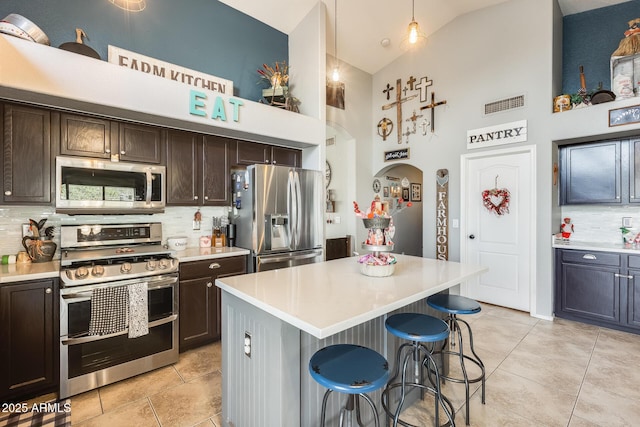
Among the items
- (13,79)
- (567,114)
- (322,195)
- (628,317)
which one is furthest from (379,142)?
(13,79)

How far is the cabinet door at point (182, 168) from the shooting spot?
10.1 ft

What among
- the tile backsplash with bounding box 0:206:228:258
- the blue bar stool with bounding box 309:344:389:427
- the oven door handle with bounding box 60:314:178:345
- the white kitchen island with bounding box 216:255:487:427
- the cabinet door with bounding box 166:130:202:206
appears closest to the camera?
the blue bar stool with bounding box 309:344:389:427

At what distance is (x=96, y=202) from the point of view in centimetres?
265

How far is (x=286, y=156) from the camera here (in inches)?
159

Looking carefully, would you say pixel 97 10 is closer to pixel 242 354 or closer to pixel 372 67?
pixel 242 354

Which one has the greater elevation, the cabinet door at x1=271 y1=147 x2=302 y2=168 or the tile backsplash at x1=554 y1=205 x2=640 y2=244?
the cabinet door at x1=271 y1=147 x2=302 y2=168

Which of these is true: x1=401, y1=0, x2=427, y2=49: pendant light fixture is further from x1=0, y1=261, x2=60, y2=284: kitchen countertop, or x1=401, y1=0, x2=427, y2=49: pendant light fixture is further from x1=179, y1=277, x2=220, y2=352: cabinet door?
x1=0, y1=261, x2=60, y2=284: kitchen countertop

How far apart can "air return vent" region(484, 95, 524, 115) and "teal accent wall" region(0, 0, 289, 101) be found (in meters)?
3.01

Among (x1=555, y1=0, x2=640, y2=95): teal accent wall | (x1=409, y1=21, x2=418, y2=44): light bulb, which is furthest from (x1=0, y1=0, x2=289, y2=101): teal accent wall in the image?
(x1=555, y1=0, x2=640, y2=95): teal accent wall

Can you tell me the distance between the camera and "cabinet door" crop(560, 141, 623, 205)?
351 cm

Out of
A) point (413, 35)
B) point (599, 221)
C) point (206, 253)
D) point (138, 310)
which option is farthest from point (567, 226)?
point (138, 310)

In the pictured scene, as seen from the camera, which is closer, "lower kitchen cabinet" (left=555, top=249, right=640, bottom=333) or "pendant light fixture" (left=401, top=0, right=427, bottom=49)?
"pendant light fixture" (left=401, top=0, right=427, bottom=49)

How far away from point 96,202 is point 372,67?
482 cm

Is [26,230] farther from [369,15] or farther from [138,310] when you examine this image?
[369,15]
